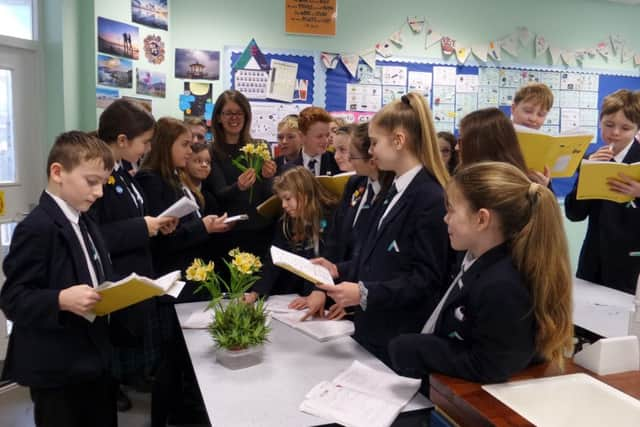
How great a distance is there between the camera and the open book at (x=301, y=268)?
161cm

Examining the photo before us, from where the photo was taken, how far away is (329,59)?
4.44 metres

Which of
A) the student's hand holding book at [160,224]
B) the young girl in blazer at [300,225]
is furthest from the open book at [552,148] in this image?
the student's hand holding book at [160,224]

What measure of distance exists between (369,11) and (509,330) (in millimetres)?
3808

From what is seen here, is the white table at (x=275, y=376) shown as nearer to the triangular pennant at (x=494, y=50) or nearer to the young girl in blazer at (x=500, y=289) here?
the young girl in blazer at (x=500, y=289)

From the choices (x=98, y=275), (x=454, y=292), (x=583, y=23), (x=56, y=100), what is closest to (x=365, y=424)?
(x=454, y=292)

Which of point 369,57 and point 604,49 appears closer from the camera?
point 369,57

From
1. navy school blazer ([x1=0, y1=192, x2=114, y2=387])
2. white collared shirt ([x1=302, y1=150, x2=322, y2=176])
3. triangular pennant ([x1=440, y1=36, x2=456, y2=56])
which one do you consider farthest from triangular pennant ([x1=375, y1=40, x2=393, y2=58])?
navy school blazer ([x1=0, y1=192, x2=114, y2=387])

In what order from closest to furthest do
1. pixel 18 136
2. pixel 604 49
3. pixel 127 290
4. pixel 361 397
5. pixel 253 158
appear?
pixel 361 397
pixel 127 290
pixel 253 158
pixel 18 136
pixel 604 49

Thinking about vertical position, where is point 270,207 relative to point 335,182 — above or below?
below

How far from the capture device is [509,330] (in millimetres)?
1207

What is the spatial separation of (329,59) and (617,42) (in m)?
2.94

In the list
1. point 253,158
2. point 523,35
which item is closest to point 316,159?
point 253,158

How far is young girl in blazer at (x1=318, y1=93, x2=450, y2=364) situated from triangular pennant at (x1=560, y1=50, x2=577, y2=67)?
4035 mm

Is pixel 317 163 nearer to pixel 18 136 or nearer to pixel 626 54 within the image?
pixel 18 136
